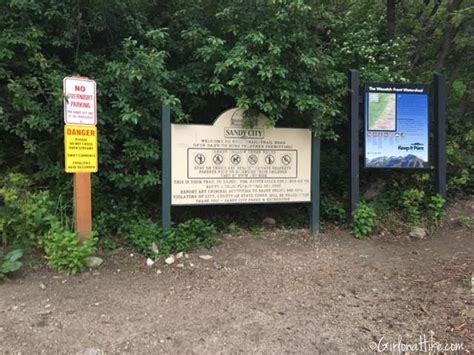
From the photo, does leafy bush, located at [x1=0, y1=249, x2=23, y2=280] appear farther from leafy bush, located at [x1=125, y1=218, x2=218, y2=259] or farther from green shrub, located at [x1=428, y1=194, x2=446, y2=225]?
green shrub, located at [x1=428, y1=194, x2=446, y2=225]

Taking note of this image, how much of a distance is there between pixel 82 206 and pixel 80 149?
0.63 metres

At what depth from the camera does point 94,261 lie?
532 centimetres

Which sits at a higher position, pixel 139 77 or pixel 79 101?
pixel 139 77

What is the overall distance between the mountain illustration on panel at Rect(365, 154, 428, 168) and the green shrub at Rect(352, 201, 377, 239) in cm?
70

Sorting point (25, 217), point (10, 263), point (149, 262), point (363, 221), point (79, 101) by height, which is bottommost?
point (149, 262)

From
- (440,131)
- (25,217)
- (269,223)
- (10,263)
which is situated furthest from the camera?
(440,131)

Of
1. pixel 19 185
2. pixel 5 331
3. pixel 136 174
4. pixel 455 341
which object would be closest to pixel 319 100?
pixel 136 174

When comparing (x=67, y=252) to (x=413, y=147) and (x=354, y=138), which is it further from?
(x=413, y=147)

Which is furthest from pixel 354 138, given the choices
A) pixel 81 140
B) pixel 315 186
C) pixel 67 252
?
pixel 67 252

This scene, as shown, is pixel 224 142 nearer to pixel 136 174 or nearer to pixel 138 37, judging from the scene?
pixel 136 174

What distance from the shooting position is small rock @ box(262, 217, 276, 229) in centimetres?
706

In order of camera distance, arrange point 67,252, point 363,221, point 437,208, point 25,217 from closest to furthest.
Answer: point 67,252
point 25,217
point 363,221
point 437,208

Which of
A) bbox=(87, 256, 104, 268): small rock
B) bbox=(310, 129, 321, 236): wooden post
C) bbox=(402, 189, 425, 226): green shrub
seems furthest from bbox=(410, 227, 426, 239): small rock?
bbox=(87, 256, 104, 268): small rock

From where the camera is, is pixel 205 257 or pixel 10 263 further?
pixel 205 257
